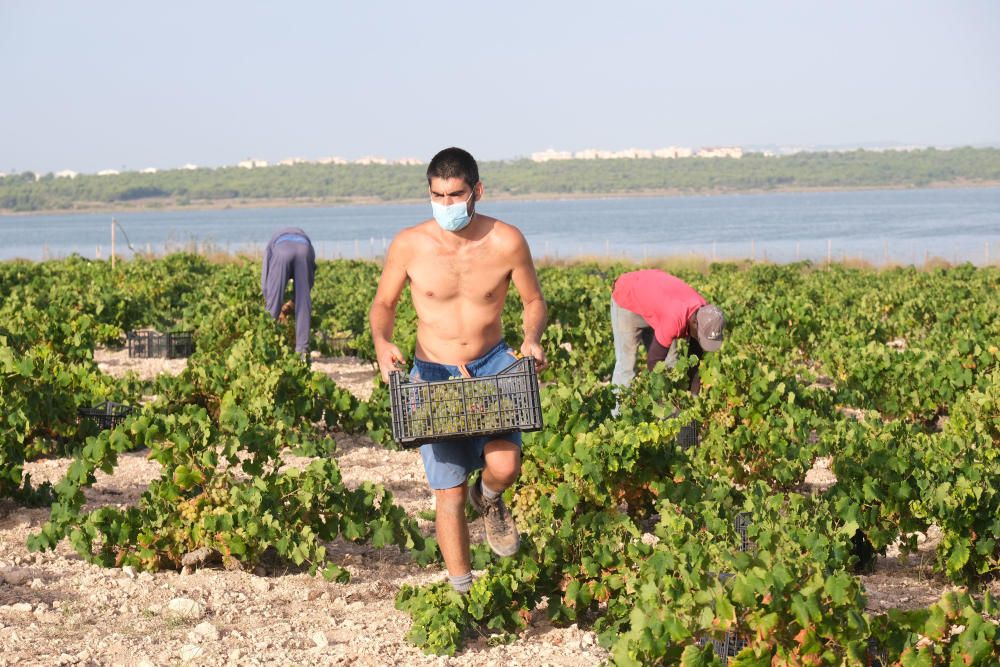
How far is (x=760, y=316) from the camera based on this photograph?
12.8 metres

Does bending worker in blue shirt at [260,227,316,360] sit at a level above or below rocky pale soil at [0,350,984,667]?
above

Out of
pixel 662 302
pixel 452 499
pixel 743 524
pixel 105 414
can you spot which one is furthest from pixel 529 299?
pixel 105 414

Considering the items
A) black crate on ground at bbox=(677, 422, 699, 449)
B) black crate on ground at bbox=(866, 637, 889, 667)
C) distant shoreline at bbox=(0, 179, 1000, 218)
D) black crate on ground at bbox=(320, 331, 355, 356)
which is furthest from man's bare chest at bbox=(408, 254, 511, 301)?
distant shoreline at bbox=(0, 179, 1000, 218)

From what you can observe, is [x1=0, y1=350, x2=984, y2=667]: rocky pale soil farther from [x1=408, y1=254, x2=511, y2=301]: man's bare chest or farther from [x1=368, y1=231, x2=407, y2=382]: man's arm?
[x1=408, y1=254, x2=511, y2=301]: man's bare chest

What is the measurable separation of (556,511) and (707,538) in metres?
0.84

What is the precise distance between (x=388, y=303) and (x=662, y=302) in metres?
3.18

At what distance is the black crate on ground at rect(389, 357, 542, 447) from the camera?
4574 millimetres

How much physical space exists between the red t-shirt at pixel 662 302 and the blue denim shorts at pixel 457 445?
3.05 metres

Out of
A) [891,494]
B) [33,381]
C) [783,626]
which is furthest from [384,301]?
[33,381]

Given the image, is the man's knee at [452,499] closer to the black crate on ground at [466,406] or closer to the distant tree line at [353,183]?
the black crate on ground at [466,406]

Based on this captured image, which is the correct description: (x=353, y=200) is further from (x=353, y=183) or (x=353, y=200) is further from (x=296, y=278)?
(x=296, y=278)

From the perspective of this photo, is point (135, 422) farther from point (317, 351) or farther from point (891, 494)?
point (317, 351)

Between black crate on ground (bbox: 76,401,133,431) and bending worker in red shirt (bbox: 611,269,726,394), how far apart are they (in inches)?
123

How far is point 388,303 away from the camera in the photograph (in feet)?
16.7
